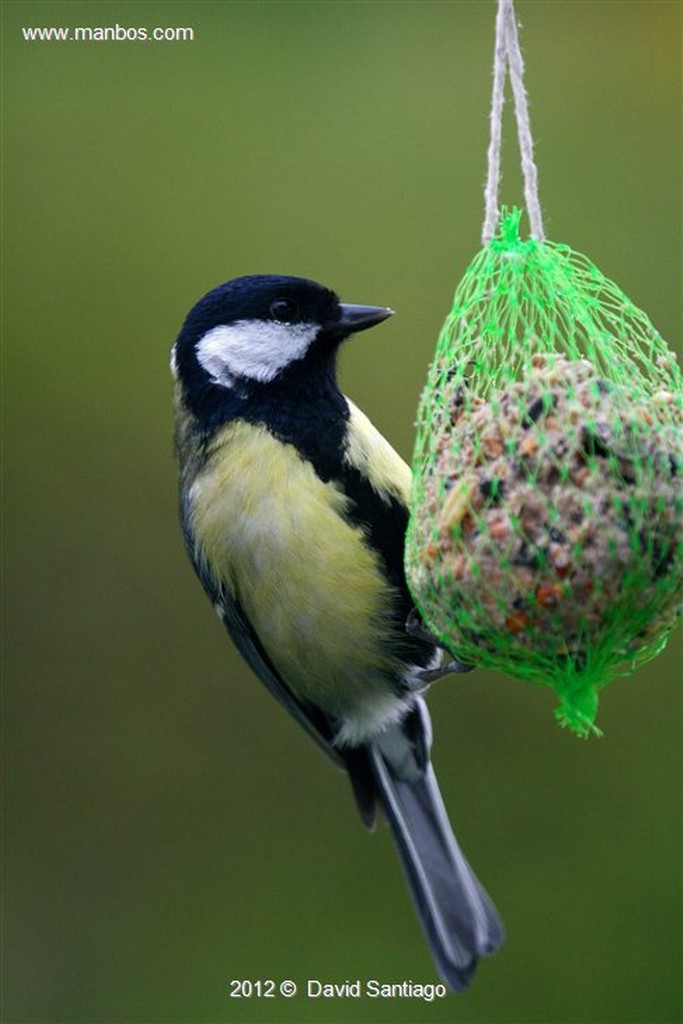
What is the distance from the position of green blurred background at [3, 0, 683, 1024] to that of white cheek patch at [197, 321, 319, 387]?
2.65 ft

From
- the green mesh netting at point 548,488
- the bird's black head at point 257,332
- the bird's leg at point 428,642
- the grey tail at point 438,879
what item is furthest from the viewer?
the grey tail at point 438,879

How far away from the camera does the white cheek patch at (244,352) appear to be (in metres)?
1.93

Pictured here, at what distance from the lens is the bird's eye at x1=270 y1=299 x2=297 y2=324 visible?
76.8 inches

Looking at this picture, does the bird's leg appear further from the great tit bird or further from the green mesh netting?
the green mesh netting

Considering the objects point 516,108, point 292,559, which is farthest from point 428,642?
point 516,108

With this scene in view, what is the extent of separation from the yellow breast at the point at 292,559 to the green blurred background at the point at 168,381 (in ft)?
2.70

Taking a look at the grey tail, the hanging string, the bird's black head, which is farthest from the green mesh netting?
the grey tail

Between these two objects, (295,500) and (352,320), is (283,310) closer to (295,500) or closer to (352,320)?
(352,320)

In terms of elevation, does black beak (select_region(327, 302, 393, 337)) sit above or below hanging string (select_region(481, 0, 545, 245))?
below

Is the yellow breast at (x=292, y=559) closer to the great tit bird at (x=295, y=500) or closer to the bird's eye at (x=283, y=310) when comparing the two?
the great tit bird at (x=295, y=500)

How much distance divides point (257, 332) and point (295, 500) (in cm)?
26

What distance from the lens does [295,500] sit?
185cm

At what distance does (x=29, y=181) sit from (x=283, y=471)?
4.41ft

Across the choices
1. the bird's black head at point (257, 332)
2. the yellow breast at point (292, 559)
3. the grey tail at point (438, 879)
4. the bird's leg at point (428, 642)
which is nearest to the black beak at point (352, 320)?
the bird's black head at point (257, 332)
